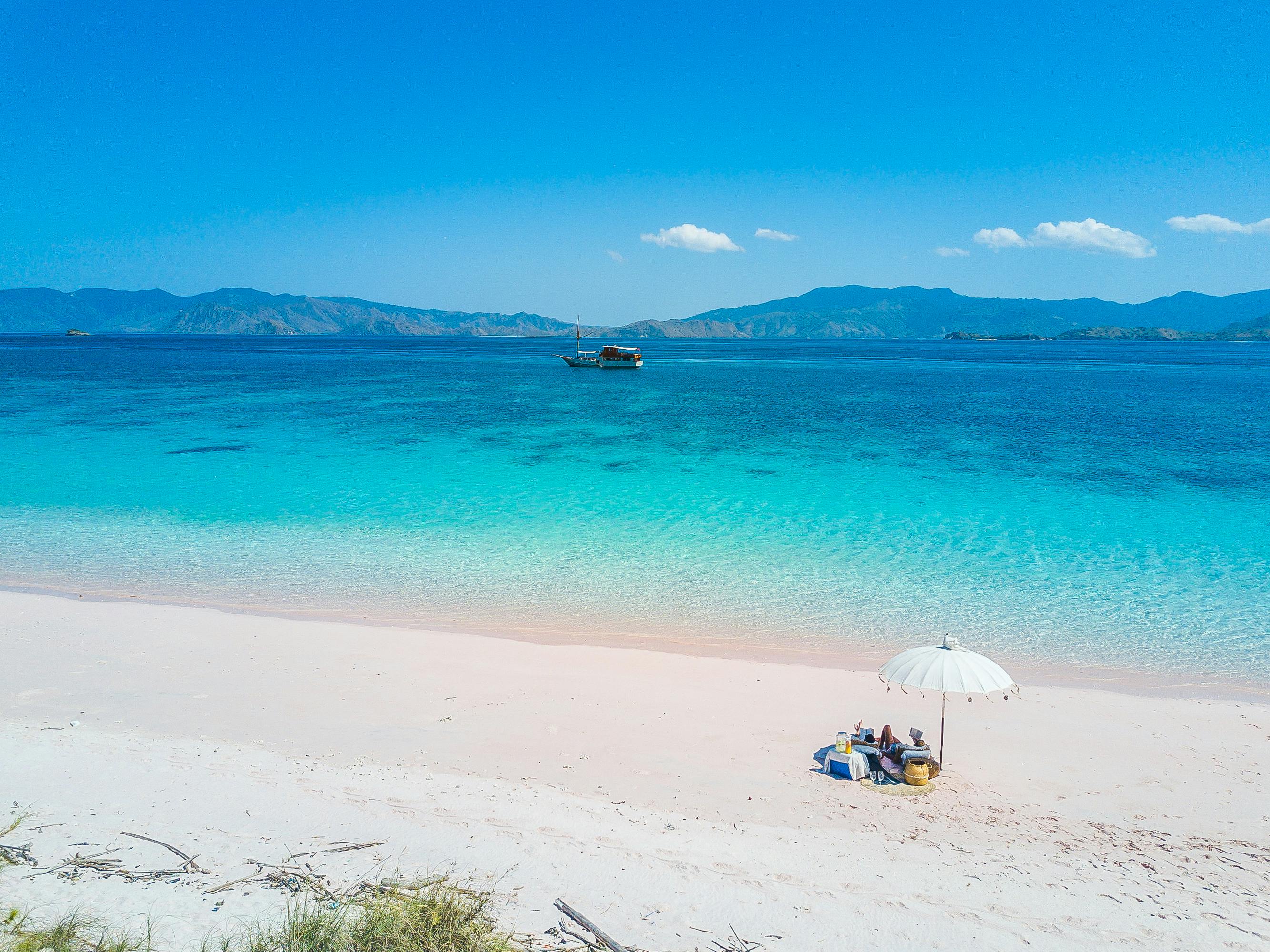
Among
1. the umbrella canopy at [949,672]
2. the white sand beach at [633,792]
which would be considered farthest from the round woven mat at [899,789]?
the umbrella canopy at [949,672]

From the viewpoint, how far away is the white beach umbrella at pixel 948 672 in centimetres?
832

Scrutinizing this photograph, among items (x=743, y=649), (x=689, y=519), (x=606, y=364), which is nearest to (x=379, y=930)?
(x=743, y=649)

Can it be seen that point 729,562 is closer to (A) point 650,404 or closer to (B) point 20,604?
(B) point 20,604

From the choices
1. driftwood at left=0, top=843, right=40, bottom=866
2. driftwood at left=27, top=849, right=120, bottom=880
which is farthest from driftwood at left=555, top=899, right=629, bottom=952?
driftwood at left=0, top=843, right=40, bottom=866

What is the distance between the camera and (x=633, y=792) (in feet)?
27.3

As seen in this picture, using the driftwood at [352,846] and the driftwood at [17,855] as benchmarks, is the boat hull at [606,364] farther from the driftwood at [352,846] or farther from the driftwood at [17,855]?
the driftwood at [17,855]

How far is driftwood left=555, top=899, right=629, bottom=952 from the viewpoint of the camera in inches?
215

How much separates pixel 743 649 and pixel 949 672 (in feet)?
17.0

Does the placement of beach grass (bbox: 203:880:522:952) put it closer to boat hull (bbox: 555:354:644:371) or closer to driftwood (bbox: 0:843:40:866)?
driftwood (bbox: 0:843:40:866)

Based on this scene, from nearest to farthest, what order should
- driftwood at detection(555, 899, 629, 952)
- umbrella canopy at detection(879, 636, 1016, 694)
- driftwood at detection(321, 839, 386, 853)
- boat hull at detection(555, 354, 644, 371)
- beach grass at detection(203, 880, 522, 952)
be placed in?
beach grass at detection(203, 880, 522, 952)
driftwood at detection(555, 899, 629, 952)
driftwood at detection(321, 839, 386, 853)
umbrella canopy at detection(879, 636, 1016, 694)
boat hull at detection(555, 354, 644, 371)

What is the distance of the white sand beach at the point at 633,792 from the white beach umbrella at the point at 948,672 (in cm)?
139

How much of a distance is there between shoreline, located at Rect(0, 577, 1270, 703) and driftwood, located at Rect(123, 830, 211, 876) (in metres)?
7.07

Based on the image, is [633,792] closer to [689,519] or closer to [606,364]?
[689,519]

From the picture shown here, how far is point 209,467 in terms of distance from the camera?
29.1m
